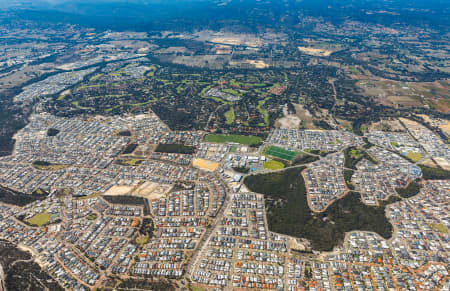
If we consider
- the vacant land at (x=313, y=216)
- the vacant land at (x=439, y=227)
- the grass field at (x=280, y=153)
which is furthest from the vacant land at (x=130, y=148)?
the vacant land at (x=439, y=227)

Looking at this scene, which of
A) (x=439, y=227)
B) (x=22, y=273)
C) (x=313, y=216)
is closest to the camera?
(x=22, y=273)

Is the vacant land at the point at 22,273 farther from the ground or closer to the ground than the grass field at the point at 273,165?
Answer: closer to the ground

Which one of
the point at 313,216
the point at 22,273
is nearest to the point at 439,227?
the point at 313,216

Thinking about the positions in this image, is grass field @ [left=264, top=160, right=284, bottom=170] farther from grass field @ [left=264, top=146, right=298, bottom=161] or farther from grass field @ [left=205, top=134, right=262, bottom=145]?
grass field @ [left=205, top=134, right=262, bottom=145]

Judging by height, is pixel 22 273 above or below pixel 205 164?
below

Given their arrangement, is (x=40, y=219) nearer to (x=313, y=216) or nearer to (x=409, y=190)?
(x=313, y=216)

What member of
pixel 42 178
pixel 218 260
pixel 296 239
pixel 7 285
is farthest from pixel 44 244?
pixel 296 239

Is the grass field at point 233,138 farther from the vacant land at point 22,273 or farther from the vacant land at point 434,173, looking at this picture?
the vacant land at point 22,273
